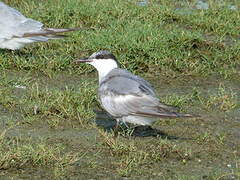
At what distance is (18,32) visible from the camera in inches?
298

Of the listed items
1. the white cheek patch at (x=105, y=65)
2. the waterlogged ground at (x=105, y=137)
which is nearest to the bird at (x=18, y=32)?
the waterlogged ground at (x=105, y=137)

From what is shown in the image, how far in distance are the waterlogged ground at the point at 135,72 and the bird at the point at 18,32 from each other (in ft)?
0.52

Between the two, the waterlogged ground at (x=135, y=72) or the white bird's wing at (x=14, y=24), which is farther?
the white bird's wing at (x=14, y=24)

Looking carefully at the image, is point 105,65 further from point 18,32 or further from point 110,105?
point 18,32

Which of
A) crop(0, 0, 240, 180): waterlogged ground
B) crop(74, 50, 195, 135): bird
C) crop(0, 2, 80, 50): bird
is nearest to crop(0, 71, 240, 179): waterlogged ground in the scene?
crop(0, 0, 240, 180): waterlogged ground

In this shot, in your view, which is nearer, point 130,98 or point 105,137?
point 105,137

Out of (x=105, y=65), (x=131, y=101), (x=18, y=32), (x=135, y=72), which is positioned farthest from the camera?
(x=18, y=32)

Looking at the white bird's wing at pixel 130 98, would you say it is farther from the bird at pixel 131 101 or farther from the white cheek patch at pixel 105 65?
the white cheek patch at pixel 105 65

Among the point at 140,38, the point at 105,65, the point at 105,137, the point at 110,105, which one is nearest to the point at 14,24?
the point at 140,38

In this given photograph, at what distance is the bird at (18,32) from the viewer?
7.52 meters

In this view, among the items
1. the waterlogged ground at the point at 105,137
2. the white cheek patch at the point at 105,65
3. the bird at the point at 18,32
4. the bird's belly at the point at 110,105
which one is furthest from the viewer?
the bird at the point at 18,32

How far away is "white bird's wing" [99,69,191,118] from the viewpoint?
207 inches

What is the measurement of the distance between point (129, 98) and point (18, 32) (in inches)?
102

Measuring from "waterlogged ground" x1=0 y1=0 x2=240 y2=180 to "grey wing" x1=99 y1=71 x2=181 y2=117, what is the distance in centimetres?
24
